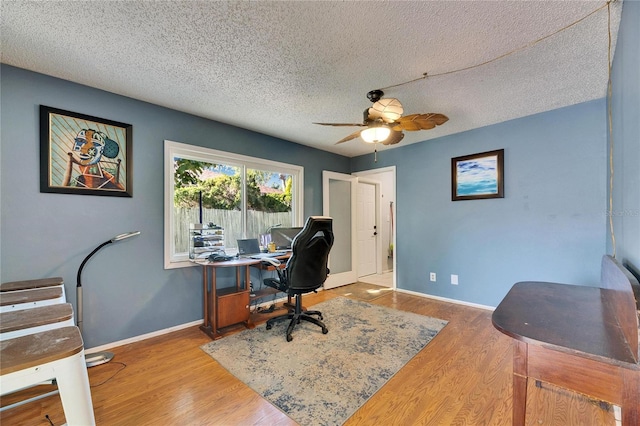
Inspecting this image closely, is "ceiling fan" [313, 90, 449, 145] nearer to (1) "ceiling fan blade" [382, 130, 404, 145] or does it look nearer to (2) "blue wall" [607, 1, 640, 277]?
(1) "ceiling fan blade" [382, 130, 404, 145]

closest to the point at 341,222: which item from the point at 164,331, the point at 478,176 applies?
the point at 478,176

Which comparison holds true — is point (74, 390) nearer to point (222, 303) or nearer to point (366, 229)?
point (222, 303)

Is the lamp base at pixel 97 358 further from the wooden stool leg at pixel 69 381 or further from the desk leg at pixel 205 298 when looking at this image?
the wooden stool leg at pixel 69 381

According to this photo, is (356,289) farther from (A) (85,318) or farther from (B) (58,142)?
(B) (58,142)

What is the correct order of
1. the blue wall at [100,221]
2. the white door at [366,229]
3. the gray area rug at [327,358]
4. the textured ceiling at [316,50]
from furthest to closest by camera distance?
the white door at [366,229] < the blue wall at [100,221] < the gray area rug at [327,358] < the textured ceiling at [316,50]

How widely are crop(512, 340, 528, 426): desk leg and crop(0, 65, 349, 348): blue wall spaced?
119 inches

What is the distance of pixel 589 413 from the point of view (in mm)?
1598

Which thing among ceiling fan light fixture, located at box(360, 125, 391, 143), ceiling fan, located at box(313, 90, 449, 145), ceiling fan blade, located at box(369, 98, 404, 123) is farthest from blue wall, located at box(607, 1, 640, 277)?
ceiling fan light fixture, located at box(360, 125, 391, 143)

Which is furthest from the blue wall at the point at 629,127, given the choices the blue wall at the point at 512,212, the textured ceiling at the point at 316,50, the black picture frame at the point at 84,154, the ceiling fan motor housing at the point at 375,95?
the black picture frame at the point at 84,154

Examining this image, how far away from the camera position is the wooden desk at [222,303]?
2725mm

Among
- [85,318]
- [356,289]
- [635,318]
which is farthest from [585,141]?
[85,318]

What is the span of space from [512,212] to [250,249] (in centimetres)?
338

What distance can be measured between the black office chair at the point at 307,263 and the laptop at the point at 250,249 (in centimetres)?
47

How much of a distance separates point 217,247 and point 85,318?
131 cm
